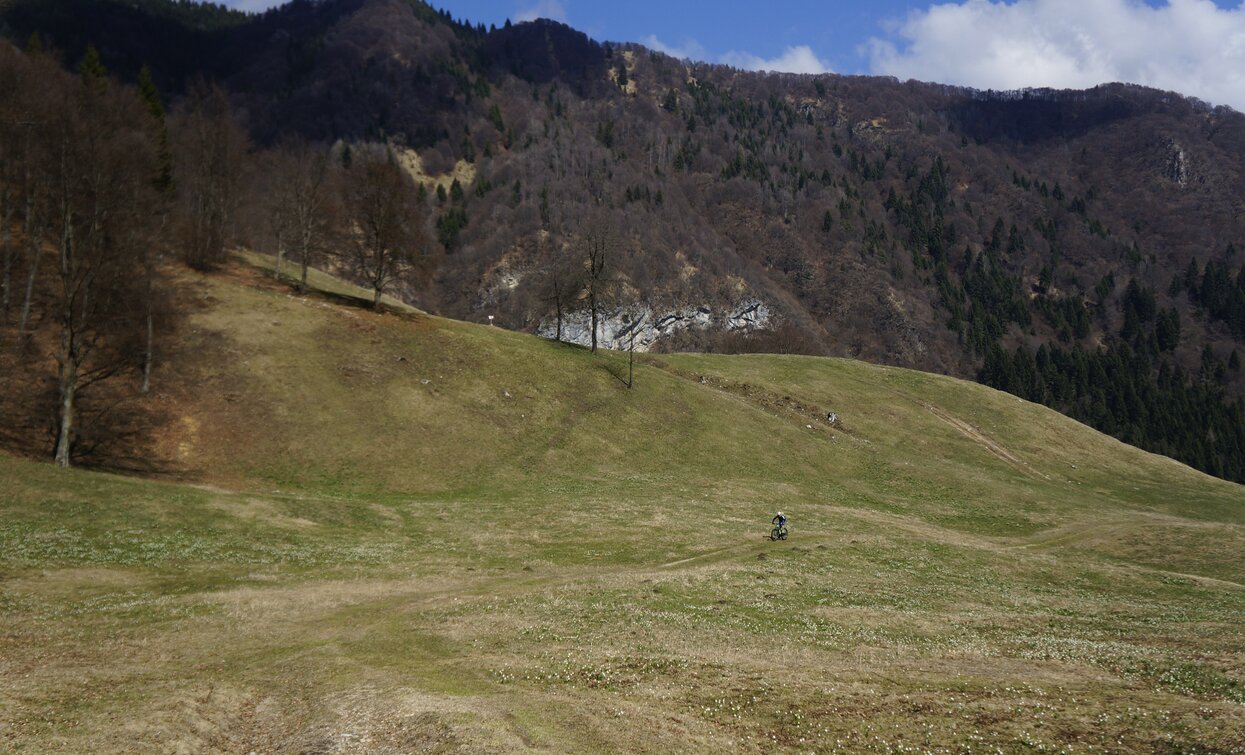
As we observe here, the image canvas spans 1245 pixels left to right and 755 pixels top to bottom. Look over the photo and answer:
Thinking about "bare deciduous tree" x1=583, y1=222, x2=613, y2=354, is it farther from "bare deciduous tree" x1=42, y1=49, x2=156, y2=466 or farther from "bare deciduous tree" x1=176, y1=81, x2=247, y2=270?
"bare deciduous tree" x1=42, y1=49, x2=156, y2=466

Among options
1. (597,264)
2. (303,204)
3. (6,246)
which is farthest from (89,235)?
(597,264)

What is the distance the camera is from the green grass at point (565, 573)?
19.8 meters

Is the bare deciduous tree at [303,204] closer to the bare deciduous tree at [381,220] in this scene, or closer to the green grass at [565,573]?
the bare deciduous tree at [381,220]

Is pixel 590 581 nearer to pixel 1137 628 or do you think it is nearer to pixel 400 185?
pixel 1137 628

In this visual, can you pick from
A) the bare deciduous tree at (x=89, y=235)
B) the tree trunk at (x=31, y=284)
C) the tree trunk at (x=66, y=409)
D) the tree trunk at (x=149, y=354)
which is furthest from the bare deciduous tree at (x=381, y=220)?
the tree trunk at (x=66, y=409)

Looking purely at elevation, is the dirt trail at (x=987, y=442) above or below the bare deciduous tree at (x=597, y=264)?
below

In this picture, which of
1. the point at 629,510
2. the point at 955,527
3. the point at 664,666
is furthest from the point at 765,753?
the point at 955,527

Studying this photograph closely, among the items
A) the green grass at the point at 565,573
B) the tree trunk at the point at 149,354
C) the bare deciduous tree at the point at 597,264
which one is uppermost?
the bare deciduous tree at the point at 597,264

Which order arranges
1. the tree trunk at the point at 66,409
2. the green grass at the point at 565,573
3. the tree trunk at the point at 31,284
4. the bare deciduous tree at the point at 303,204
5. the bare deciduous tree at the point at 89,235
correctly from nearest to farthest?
1. the green grass at the point at 565,573
2. the tree trunk at the point at 66,409
3. the bare deciduous tree at the point at 89,235
4. the tree trunk at the point at 31,284
5. the bare deciduous tree at the point at 303,204

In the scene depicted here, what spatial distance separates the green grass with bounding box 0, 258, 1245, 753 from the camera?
780 inches

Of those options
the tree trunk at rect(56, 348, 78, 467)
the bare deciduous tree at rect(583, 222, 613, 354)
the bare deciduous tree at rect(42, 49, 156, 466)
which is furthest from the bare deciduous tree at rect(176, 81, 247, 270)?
the bare deciduous tree at rect(583, 222, 613, 354)

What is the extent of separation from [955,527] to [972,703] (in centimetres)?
4509

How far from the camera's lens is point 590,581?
3681cm

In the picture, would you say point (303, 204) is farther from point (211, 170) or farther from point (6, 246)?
point (6, 246)
